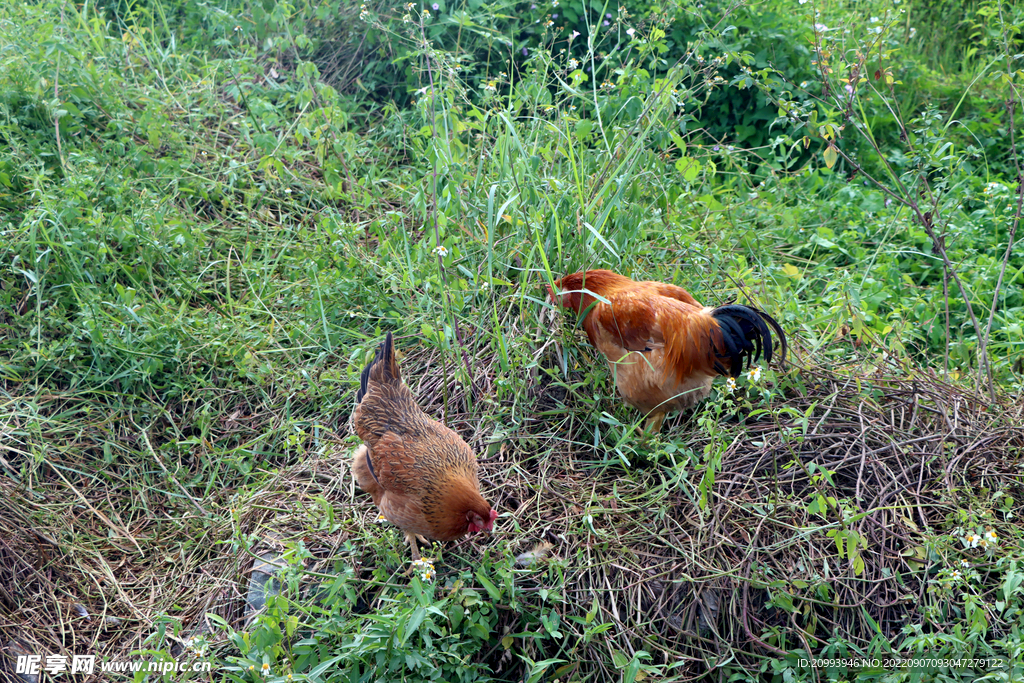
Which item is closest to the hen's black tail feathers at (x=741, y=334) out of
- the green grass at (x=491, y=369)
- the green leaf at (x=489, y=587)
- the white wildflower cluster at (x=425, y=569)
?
the green grass at (x=491, y=369)

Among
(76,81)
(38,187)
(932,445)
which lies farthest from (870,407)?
(76,81)

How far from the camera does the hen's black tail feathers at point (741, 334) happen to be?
10.3ft

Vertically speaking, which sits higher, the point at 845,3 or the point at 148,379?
the point at 845,3

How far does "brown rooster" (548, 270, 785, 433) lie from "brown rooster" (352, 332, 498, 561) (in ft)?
2.96

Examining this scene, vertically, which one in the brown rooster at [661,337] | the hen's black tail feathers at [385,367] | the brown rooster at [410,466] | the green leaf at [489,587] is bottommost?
the green leaf at [489,587]

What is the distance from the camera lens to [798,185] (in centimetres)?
524

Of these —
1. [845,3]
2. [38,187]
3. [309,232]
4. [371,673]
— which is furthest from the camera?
[845,3]

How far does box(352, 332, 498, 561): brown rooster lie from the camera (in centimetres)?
280

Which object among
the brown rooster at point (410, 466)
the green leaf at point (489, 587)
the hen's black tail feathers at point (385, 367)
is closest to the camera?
the green leaf at point (489, 587)

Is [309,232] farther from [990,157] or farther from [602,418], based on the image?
[990,157]

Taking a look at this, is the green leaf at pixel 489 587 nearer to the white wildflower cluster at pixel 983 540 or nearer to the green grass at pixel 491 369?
the green grass at pixel 491 369

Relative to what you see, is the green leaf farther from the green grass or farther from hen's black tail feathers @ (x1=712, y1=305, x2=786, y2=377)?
hen's black tail feathers @ (x1=712, y1=305, x2=786, y2=377)

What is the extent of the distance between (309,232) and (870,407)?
3.61 m

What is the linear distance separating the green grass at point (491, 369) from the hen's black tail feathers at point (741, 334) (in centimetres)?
30
